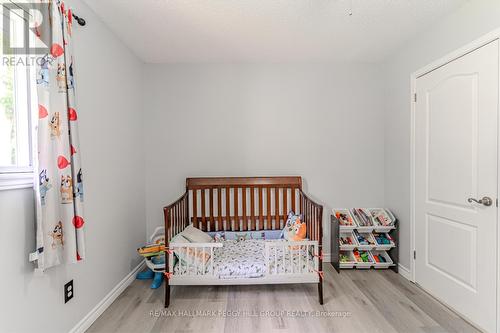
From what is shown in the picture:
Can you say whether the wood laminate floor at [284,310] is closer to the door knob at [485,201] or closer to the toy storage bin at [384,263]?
the toy storage bin at [384,263]

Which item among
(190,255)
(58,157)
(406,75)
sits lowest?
(190,255)

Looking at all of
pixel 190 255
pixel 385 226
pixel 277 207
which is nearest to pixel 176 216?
pixel 190 255

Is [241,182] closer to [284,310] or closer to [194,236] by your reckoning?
[194,236]

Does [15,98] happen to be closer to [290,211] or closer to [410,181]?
[290,211]

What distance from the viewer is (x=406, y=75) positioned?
101 inches

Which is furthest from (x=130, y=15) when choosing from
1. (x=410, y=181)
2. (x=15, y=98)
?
(x=410, y=181)

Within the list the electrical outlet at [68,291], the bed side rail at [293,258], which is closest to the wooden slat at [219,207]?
the bed side rail at [293,258]

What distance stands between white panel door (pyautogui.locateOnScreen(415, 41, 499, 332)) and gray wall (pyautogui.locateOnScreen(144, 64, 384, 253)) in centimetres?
67

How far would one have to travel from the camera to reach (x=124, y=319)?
1921 mm

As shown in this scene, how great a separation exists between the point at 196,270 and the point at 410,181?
220 cm

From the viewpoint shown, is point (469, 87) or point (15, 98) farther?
point (469, 87)

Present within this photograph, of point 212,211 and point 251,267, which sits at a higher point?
point 212,211

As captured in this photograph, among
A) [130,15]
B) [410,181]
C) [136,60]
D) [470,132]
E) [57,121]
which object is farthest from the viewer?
[136,60]

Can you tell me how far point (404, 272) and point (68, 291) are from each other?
2917 mm
